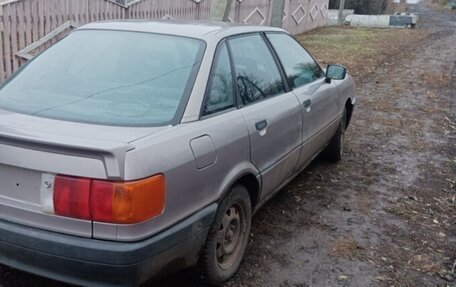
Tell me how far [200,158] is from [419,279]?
1930mm

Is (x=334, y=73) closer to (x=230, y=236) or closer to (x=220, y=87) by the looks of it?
(x=220, y=87)

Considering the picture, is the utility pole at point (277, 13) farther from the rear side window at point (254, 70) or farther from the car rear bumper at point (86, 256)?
the car rear bumper at point (86, 256)

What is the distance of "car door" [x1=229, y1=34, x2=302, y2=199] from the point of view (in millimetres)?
3629

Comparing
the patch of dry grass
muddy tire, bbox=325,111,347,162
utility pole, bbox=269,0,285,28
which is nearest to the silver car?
muddy tire, bbox=325,111,347,162

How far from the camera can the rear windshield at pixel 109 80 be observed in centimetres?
298

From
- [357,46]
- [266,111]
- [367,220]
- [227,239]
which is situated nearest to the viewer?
[227,239]

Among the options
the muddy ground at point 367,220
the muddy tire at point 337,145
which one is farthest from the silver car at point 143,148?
the muddy tire at point 337,145

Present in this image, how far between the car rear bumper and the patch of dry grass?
1072 cm

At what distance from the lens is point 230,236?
3.48m

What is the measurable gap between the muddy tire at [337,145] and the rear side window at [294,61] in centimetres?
87

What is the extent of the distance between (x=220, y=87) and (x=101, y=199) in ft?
4.05

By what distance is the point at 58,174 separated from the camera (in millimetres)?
2498

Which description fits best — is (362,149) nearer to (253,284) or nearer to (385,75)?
(253,284)

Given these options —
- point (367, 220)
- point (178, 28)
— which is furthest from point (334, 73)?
point (178, 28)
